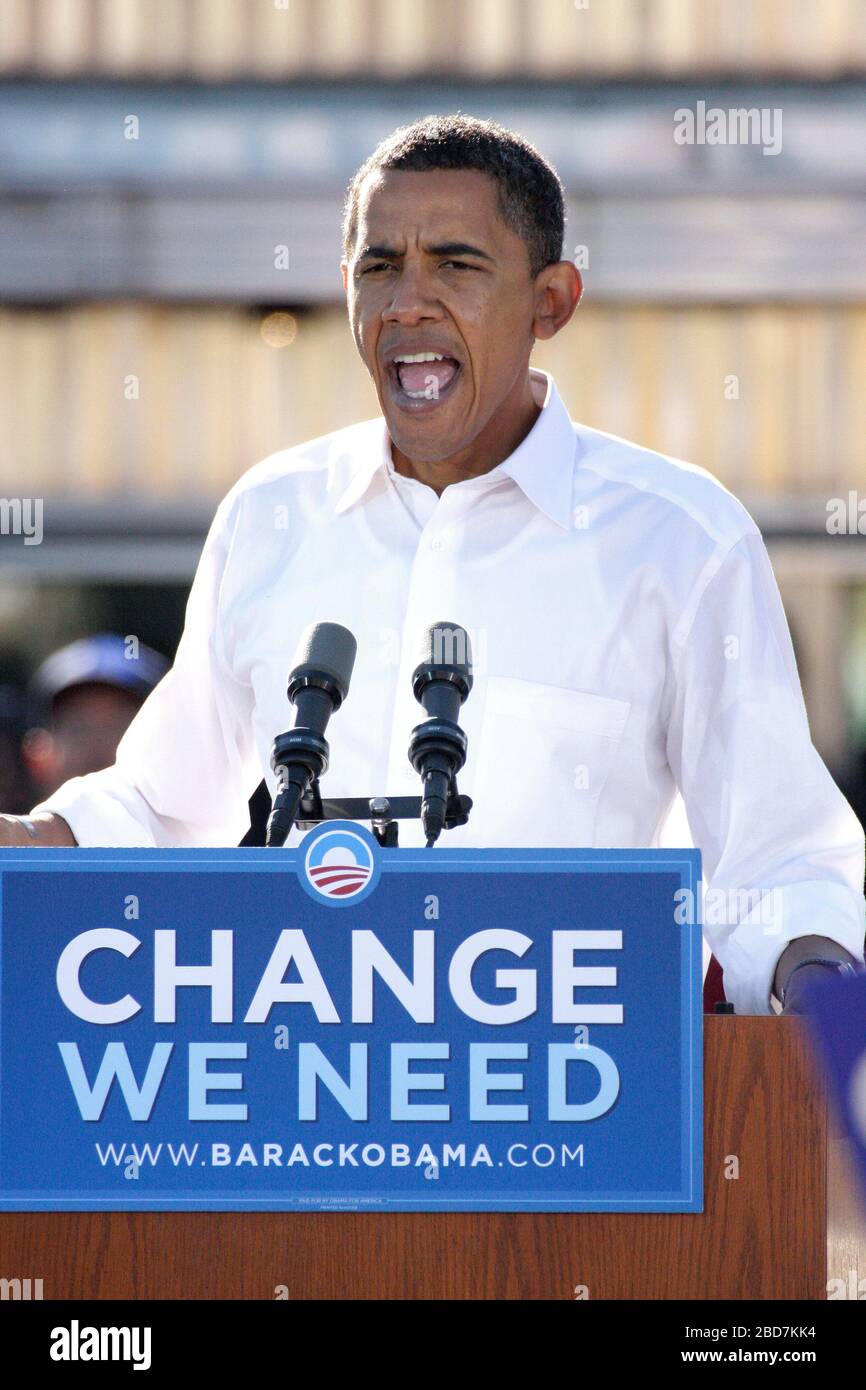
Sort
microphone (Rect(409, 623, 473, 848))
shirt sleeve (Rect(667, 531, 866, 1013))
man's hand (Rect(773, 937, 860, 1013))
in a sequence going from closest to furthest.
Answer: microphone (Rect(409, 623, 473, 848)), man's hand (Rect(773, 937, 860, 1013)), shirt sleeve (Rect(667, 531, 866, 1013))

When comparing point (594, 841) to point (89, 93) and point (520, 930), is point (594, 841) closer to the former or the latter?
point (520, 930)

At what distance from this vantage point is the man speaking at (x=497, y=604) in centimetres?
250

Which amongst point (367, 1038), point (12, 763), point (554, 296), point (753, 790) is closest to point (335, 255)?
point (12, 763)

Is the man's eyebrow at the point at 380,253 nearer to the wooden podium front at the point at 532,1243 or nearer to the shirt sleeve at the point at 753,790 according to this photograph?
the shirt sleeve at the point at 753,790

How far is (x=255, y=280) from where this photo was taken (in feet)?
20.8

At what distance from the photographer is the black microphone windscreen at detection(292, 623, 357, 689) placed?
2018mm

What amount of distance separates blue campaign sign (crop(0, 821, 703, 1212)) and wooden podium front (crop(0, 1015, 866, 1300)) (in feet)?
0.06

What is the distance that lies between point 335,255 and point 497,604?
376cm

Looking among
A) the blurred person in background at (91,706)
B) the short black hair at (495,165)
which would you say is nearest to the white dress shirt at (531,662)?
the short black hair at (495,165)

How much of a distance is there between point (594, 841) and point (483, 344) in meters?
0.63

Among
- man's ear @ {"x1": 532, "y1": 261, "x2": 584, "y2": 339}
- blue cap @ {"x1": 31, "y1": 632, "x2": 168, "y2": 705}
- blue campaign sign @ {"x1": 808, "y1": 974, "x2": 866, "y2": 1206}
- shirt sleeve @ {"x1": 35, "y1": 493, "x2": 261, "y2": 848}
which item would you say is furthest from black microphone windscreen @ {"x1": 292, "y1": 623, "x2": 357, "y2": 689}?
blue cap @ {"x1": 31, "y1": 632, "x2": 168, "y2": 705}

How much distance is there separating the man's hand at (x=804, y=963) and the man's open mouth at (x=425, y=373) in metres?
0.87
